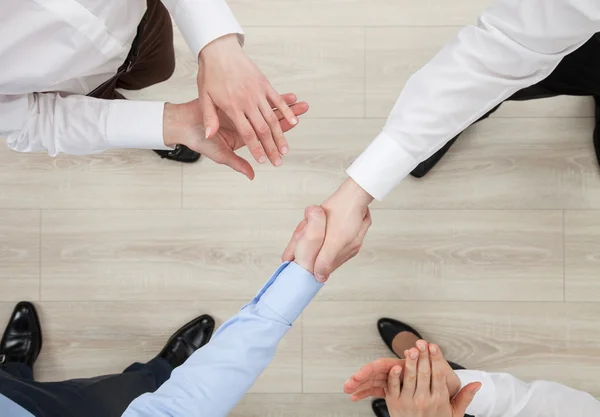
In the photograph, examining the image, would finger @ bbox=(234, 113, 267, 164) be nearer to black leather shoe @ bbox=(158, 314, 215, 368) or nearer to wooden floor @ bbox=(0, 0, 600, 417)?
wooden floor @ bbox=(0, 0, 600, 417)

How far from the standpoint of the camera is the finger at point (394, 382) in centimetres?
111

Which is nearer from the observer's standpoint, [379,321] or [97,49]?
[97,49]

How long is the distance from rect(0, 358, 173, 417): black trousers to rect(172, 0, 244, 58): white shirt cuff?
3.01ft

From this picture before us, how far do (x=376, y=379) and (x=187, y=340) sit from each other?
0.74 meters

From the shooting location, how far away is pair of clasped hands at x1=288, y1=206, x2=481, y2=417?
1.11 m

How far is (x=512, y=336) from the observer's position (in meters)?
1.72

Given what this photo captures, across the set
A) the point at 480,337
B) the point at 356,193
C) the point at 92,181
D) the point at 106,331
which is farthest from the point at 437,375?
the point at 92,181

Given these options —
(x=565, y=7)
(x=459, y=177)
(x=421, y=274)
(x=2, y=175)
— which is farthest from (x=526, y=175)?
(x=2, y=175)

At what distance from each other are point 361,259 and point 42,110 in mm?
1003

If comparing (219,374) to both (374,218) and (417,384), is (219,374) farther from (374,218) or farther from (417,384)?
(374,218)

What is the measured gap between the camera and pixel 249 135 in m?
1.09

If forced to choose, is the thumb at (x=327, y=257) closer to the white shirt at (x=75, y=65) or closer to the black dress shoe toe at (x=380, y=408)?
the white shirt at (x=75, y=65)

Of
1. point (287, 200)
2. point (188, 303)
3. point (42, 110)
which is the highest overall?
point (42, 110)

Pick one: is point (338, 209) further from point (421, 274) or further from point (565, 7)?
point (421, 274)
